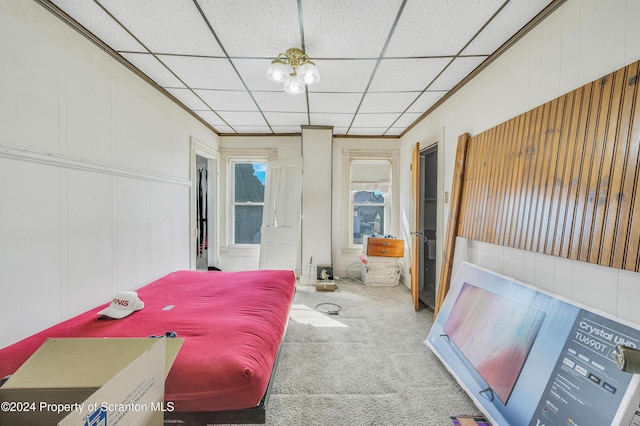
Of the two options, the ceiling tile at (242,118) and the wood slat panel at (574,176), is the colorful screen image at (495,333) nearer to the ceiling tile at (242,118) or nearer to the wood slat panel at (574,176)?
the wood slat panel at (574,176)

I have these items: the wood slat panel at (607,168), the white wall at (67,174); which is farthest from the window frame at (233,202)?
the wood slat panel at (607,168)

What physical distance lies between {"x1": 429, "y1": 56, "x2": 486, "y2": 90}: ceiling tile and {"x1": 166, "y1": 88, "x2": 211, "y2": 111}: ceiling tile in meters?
2.66

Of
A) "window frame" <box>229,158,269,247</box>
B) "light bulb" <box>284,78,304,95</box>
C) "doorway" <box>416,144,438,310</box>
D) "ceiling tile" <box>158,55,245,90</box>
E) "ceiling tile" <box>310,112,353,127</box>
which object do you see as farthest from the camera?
"window frame" <box>229,158,269,247</box>

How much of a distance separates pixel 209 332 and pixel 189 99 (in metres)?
2.74

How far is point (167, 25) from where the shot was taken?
1.75m

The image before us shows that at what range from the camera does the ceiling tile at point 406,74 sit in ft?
7.18

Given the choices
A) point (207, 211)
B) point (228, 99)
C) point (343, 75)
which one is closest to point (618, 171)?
point (343, 75)

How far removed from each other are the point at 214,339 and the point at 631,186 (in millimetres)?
2131

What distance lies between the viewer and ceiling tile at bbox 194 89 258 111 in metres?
2.82

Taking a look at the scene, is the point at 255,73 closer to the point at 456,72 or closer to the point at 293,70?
the point at 293,70

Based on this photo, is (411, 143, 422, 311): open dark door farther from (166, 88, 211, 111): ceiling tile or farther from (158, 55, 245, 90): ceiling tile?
(166, 88, 211, 111): ceiling tile

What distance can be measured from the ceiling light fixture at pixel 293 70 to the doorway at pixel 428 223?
2.34 metres

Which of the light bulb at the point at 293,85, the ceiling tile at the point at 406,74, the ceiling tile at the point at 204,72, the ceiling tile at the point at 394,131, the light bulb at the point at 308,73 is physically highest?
the ceiling tile at the point at 394,131

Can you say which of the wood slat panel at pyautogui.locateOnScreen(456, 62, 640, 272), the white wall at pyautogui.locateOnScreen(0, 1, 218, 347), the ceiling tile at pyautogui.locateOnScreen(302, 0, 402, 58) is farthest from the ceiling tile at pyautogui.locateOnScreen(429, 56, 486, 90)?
the white wall at pyautogui.locateOnScreen(0, 1, 218, 347)
